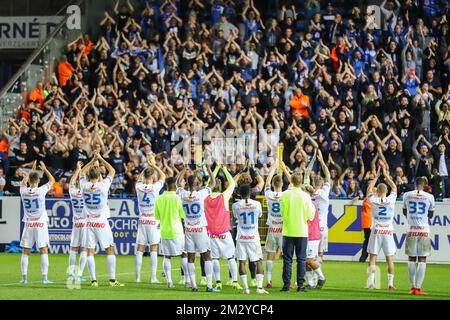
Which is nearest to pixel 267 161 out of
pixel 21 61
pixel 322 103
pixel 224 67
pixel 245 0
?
pixel 322 103

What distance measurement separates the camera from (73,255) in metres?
22.6

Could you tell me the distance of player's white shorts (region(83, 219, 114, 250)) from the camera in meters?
22.2

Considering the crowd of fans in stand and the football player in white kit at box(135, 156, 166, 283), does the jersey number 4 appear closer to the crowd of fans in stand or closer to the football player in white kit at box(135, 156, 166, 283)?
the football player in white kit at box(135, 156, 166, 283)

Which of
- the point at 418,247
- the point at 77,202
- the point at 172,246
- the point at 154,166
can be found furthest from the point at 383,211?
the point at 77,202

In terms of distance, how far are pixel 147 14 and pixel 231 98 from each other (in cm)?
604

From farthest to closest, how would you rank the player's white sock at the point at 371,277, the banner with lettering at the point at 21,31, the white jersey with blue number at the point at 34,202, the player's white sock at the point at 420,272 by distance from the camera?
the banner with lettering at the point at 21,31
the white jersey with blue number at the point at 34,202
the player's white sock at the point at 371,277
the player's white sock at the point at 420,272

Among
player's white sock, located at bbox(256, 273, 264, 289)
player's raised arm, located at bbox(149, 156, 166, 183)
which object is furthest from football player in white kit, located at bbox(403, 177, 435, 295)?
player's raised arm, located at bbox(149, 156, 166, 183)

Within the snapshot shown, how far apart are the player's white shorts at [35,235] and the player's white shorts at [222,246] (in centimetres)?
423

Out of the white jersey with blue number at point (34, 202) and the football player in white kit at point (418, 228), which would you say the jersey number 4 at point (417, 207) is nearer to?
the football player in white kit at point (418, 228)

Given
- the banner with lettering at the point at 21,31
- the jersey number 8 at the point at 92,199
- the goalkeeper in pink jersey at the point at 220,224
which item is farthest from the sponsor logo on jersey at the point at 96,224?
the banner with lettering at the point at 21,31

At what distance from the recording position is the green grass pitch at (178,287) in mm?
20328

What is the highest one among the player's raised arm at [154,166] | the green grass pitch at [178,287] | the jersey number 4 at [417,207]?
the player's raised arm at [154,166]

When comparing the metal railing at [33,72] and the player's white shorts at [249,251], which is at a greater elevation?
the metal railing at [33,72]

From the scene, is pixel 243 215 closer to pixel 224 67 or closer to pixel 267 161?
pixel 267 161
